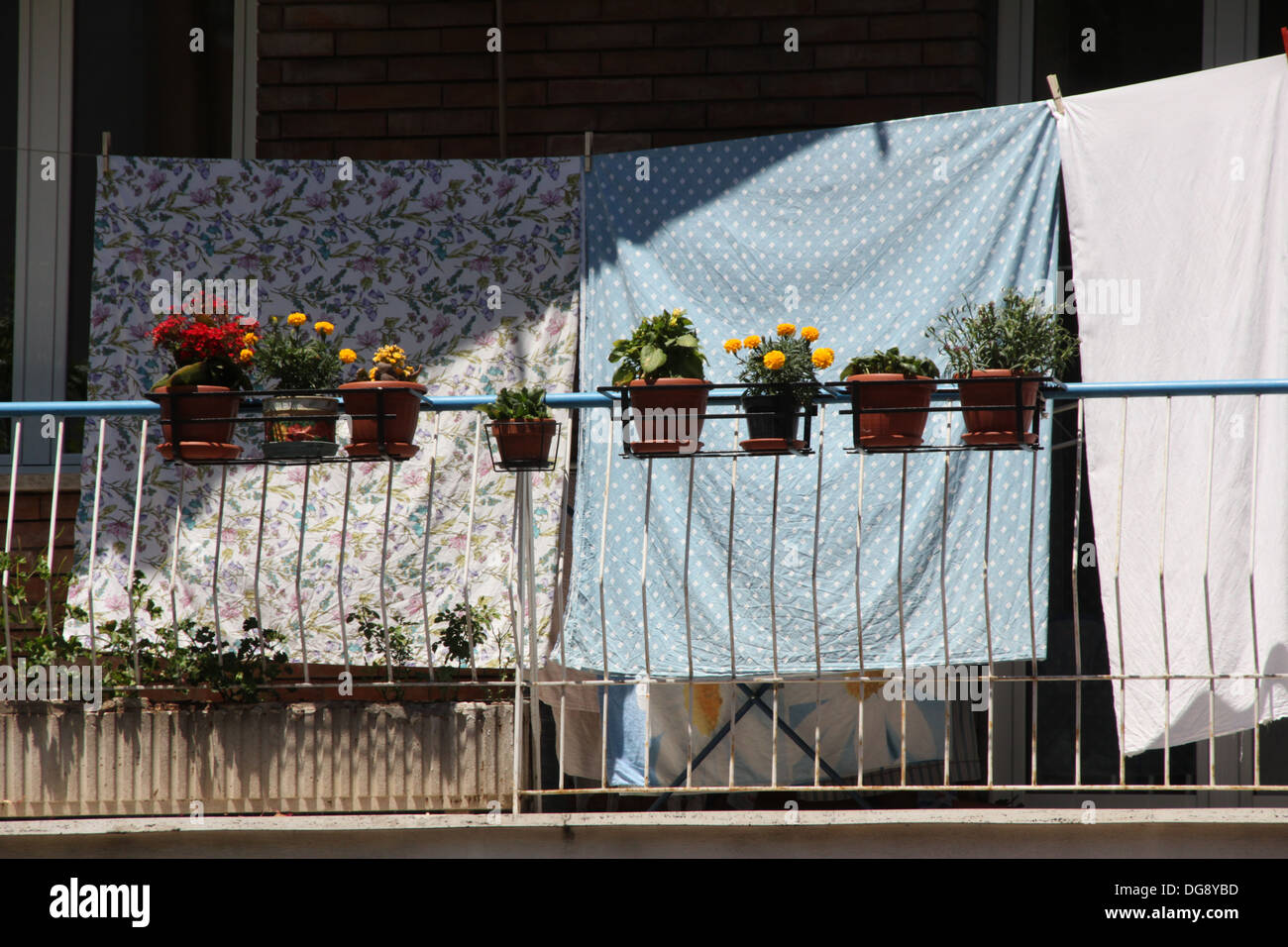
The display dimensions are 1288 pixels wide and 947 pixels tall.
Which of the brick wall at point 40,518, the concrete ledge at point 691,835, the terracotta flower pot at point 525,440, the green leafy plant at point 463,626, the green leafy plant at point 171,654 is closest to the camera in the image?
the concrete ledge at point 691,835

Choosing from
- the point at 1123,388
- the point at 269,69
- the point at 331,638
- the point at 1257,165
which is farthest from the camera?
the point at 269,69

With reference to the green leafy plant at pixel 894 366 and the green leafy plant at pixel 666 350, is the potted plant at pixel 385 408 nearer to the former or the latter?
the green leafy plant at pixel 666 350

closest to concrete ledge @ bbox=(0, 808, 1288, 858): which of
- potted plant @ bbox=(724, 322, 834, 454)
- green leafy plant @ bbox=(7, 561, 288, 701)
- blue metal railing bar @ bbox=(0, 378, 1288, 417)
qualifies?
green leafy plant @ bbox=(7, 561, 288, 701)

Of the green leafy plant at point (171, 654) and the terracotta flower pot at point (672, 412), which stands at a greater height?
the terracotta flower pot at point (672, 412)

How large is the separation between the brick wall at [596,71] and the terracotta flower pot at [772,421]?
2279 mm

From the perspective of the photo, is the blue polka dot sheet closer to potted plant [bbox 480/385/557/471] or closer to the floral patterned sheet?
the floral patterned sheet

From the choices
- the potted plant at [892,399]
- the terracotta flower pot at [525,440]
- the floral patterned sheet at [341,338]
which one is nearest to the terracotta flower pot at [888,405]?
the potted plant at [892,399]

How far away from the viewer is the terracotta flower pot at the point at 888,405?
4.36 m

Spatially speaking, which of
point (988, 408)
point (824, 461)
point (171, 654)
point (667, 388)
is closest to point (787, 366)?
point (667, 388)

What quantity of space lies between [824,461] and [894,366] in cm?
81
